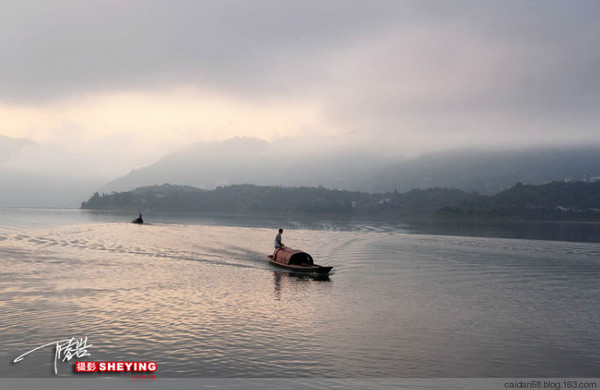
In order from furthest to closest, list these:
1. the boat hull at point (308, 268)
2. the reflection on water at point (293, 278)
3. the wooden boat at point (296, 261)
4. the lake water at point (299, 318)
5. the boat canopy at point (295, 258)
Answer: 1. the boat canopy at point (295, 258)
2. the wooden boat at point (296, 261)
3. the boat hull at point (308, 268)
4. the reflection on water at point (293, 278)
5. the lake water at point (299, 318)

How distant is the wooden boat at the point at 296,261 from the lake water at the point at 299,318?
1.45 meters

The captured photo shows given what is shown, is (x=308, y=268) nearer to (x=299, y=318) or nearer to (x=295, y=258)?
(x=295, y=258)

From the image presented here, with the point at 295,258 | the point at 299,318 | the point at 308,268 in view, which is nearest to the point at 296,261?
the point at 295,258

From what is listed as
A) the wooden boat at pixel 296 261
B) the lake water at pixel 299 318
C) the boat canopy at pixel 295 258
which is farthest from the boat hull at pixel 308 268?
the lake water at pixel 299 318

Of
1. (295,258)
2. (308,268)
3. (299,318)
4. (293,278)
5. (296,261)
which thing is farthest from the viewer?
(296,261)

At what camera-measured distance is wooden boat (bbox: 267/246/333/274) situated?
50750 mm

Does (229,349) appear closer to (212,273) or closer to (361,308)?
(361,308)

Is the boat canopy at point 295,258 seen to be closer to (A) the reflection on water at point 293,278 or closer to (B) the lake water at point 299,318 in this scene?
(A) the reflection on water at point 293,278

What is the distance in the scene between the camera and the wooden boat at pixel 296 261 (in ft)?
167

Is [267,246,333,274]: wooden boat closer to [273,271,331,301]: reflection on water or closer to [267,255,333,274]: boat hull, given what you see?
[267,255,333,274]: boat hull

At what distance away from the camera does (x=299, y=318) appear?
102ft

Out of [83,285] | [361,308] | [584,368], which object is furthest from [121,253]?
[584,368]

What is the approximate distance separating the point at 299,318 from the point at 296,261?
23680 mm

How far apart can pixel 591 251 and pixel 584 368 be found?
272 feet
